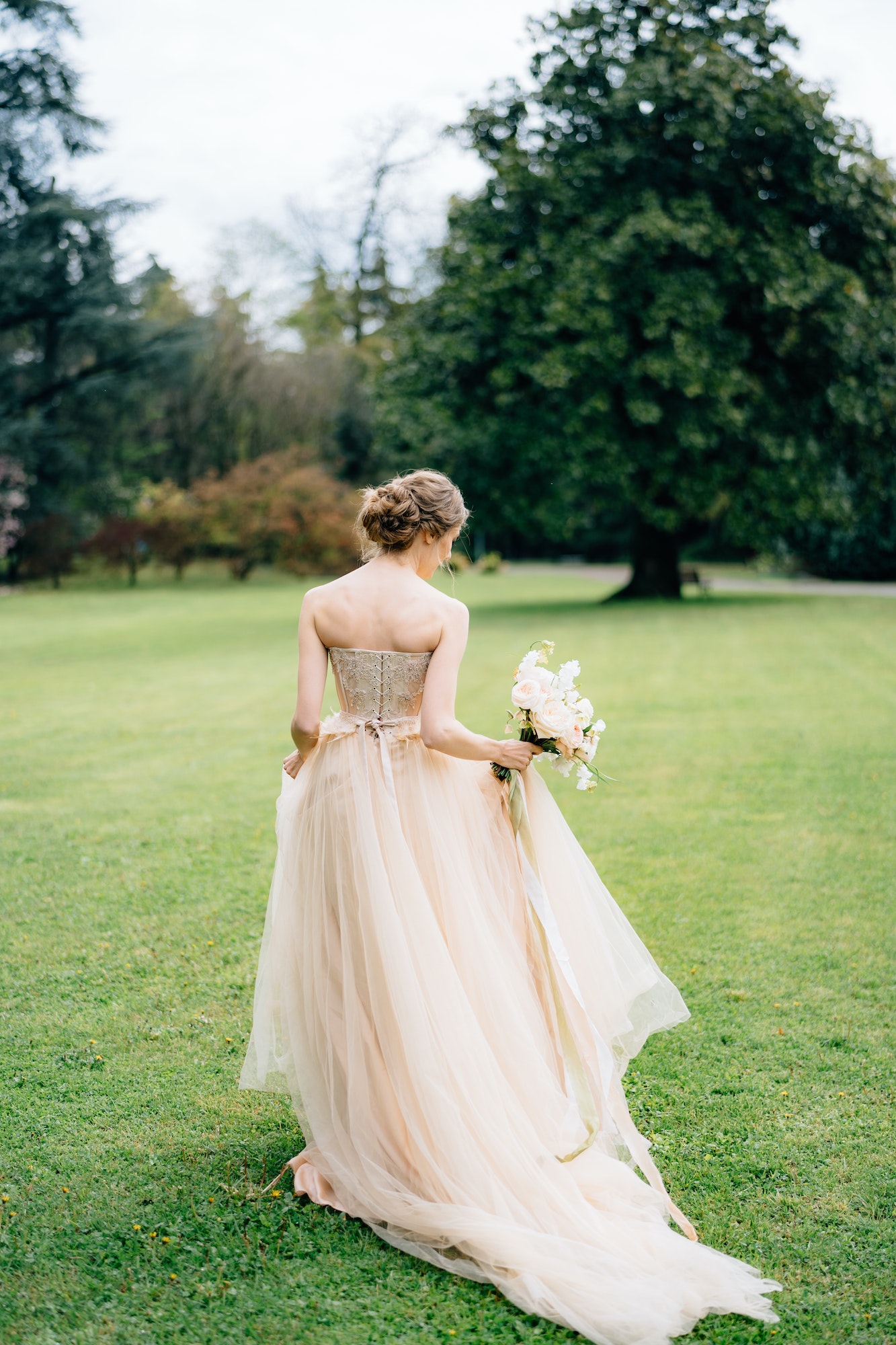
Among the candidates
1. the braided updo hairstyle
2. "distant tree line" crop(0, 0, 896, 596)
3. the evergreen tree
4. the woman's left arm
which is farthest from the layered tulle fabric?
the evergreen tree

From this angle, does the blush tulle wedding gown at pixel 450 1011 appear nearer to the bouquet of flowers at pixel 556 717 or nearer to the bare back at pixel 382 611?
the bare back at pixel 382 611

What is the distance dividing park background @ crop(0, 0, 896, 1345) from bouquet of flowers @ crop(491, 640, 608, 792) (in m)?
1.29

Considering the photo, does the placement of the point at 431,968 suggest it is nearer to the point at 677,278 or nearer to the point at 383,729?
the point at 383,729

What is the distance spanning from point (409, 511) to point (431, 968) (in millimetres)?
1296

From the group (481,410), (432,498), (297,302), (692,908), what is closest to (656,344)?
(481,410)

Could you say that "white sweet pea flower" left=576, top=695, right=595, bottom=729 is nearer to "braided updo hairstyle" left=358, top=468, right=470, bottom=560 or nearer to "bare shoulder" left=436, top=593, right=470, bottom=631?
"bare shoulder" left=436, top=593, right=470, bottom=631

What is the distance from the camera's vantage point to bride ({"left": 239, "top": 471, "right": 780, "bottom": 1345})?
291cm

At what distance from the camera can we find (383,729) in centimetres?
320

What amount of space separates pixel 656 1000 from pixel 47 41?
21.3 metres

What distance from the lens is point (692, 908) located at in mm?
5566

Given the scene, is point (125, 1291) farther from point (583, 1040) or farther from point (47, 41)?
point (47, 41)

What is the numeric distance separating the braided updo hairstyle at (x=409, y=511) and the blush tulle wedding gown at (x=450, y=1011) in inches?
13.9

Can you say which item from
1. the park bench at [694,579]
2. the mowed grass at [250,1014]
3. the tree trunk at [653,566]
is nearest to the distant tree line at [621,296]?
the tree trunk at [653,566]

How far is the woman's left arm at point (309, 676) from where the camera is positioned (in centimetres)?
310
